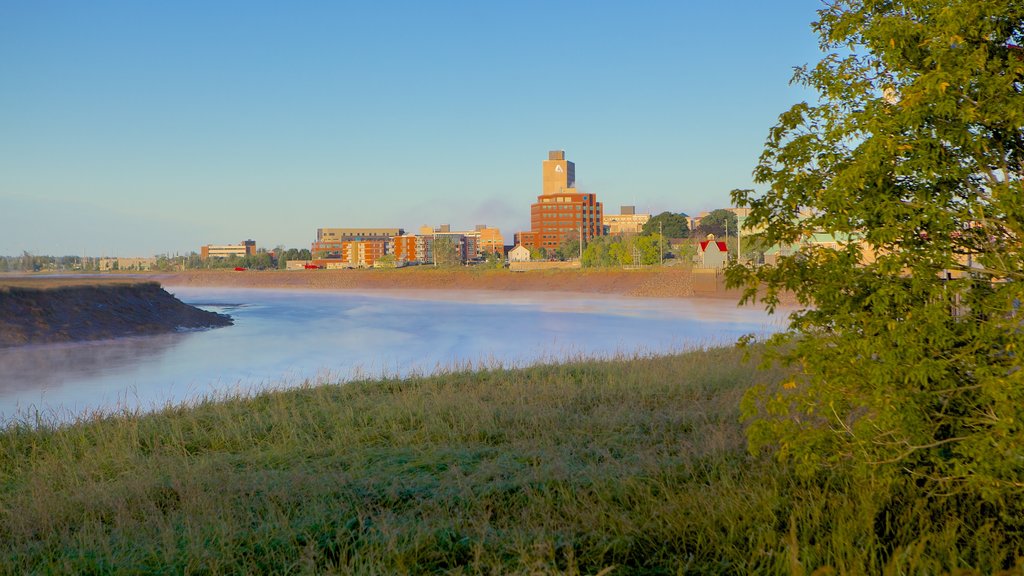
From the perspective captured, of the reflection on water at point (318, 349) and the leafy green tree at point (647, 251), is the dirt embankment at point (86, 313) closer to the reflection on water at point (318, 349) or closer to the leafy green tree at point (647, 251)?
the reflection on water at point (318, 349)

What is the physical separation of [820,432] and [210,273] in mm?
115076

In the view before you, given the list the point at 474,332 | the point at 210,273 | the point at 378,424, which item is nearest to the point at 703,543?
the point at 378,424

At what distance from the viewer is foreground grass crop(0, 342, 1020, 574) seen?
4.84 meters

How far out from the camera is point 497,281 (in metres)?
88.9

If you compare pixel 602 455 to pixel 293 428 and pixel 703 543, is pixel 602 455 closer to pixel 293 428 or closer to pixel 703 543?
pixel 703 543

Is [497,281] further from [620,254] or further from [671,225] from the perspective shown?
[671,225]

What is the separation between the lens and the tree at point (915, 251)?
4719mm

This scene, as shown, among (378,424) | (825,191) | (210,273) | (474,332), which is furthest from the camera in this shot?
(210,273)

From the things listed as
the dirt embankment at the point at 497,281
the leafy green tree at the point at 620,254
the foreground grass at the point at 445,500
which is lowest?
the dirt embankment at the point at 497,281

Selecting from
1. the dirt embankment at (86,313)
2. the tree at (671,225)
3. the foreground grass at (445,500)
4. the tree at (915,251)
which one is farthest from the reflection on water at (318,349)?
the tree at (671,225)

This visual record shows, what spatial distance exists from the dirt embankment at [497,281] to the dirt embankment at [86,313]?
121 ft

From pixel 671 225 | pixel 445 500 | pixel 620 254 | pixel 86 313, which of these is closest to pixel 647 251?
pixel 620 254

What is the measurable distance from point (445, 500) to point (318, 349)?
20.1 m

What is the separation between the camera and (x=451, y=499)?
6.11m
